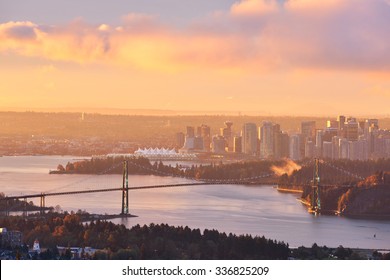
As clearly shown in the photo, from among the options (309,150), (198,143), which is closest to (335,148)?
(309,150)

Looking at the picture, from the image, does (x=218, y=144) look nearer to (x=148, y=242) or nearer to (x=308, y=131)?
(x=308, y=131)

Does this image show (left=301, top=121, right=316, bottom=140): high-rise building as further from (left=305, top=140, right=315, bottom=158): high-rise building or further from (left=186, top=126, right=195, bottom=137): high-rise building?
(left=305, top=140, right=315, bottom=158): high-rise building

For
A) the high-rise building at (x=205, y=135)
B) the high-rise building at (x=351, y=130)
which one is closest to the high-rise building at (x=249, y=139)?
the high-rise building at (x=205, y=135)

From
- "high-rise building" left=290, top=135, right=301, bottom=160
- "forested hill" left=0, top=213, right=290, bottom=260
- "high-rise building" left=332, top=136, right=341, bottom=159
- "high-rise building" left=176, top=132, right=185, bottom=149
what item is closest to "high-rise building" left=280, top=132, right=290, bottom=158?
"high-rise building" left=290, top=135, right=301, bottom=160

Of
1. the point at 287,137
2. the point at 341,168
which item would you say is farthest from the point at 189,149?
the point at 341,168
